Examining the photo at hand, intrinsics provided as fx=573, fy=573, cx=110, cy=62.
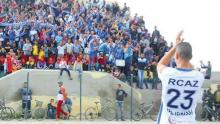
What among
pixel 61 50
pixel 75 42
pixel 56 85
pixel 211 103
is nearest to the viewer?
pixel 61 50

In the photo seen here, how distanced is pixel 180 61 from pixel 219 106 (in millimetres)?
24251

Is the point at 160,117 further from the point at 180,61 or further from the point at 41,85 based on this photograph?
the point at 41,85

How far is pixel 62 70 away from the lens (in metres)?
28.4

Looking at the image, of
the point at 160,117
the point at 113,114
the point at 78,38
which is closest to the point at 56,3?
the point at 78,38

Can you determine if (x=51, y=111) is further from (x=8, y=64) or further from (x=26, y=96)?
(x=8, y=64)

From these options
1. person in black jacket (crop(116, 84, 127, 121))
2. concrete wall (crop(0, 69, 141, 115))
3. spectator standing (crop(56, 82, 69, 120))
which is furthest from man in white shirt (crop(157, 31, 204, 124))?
person in black jacket (crop(116, 84, 127, 121))

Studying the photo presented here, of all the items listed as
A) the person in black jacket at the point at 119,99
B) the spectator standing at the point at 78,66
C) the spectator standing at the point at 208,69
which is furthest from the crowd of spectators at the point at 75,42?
the spectator standing at the point at 208,69

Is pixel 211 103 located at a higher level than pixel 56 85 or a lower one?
lower

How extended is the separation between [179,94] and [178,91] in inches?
1.5

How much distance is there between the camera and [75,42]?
28078mm

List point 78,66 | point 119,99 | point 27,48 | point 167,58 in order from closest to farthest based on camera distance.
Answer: point 167,58, point 27,48, point 78,66, point 119,99

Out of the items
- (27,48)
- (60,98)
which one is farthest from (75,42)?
(60,98)

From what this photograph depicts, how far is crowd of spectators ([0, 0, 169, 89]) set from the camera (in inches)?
1105

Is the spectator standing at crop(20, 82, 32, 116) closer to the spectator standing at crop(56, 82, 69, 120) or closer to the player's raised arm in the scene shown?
the spectator standing at crop(56, 82, 69, 120)
